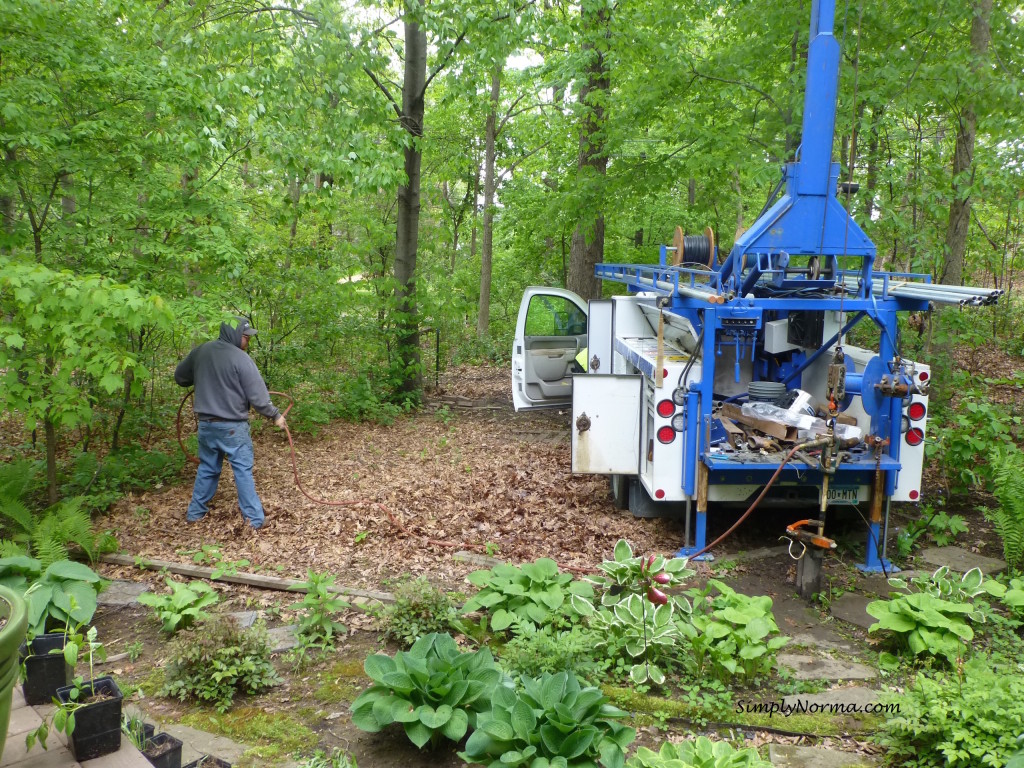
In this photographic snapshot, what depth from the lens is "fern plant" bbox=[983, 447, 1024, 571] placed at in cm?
629

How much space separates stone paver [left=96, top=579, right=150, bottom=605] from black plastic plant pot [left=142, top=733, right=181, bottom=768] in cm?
262

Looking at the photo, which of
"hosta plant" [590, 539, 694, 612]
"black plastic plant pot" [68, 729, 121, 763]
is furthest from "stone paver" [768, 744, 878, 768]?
"black plastic plant pot" [68, 729, 121, 763]

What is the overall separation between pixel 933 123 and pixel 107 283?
12394 mm

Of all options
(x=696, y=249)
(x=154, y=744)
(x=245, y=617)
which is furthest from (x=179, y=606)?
(x=696, y=249)

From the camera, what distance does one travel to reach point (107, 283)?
5.79m

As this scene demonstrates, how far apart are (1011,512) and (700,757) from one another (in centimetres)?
478

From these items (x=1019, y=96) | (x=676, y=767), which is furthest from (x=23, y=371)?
(x=1019, y=96)

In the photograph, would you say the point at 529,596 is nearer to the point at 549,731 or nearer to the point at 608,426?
the point at 549,731

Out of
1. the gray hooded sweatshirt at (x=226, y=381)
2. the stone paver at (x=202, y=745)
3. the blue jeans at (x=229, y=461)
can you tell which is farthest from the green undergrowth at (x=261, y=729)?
the gray hooded sweatshirt at (x=226, y=381)

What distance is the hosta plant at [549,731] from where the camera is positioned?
3377 mm

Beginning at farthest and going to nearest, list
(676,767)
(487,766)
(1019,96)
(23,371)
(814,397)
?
(1019,96) < (814,397) < (23,371) < (487,766) < (676,767)

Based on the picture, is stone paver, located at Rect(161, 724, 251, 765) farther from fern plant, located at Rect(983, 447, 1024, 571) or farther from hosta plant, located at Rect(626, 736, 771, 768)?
fern plant, located at Rect(983, 447, 1024, 571)

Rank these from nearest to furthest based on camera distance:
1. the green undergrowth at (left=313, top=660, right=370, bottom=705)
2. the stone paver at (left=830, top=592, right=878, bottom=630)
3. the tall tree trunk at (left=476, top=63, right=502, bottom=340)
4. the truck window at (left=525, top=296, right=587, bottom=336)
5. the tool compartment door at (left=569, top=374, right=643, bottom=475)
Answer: the green undergrowth at (left=313, top=660, right=370, bottom=705)
the stone paver at (left=830, top=592, right=878, bottom=630)
the tool compartment door at (left=569, top=374, right=643, bottom=475)
the truck window at (left=525, top=296, right=587, bottom=336)
the tall tree trunk at (left=476, top=63, right=502, bottom=340)

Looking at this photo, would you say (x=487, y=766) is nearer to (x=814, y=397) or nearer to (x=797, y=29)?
(x=814, y=397)
